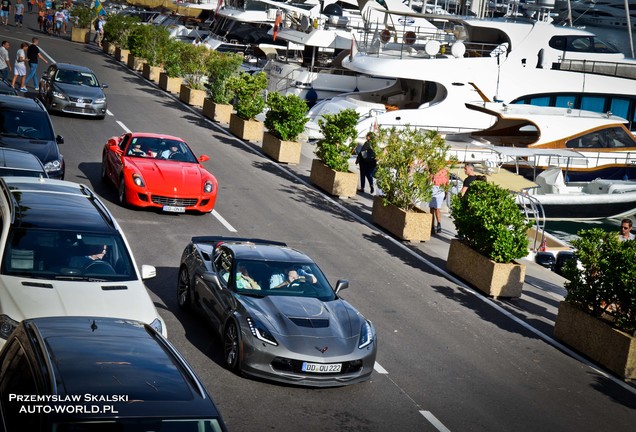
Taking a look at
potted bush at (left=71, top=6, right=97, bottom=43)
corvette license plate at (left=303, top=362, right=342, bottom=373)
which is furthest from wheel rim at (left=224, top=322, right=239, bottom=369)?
potted bush at (left=71, top=6, right=97, bottom=43)

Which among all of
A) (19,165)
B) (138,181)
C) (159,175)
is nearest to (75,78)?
(159,175)

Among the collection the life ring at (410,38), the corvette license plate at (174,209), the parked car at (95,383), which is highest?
the life ring at (410,38)

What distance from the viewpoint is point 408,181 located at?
21.3 meters

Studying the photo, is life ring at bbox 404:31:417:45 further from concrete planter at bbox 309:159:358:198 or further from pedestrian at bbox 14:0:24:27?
pedestrian at bbox 14:0:24:27

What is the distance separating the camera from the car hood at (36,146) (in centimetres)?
1920

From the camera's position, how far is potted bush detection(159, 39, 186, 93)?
40031mm

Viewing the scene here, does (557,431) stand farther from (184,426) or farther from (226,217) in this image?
(226,217)

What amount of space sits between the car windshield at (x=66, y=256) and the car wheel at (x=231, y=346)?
4.61 feet

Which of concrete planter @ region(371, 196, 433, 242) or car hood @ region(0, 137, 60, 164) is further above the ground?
car hood @ region(0, 137, 60, 164)

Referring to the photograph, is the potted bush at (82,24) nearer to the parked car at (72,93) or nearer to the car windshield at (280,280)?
the parked car at (72,93)

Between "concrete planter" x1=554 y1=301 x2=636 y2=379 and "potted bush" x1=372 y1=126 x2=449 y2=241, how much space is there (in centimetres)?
592

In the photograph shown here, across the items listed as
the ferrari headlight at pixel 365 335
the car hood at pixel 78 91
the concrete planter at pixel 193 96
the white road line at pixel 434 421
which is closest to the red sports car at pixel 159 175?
the ferrari headlight at pixel 365 335

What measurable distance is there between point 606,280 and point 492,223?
11.1ft

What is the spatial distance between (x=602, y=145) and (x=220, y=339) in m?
28.5
